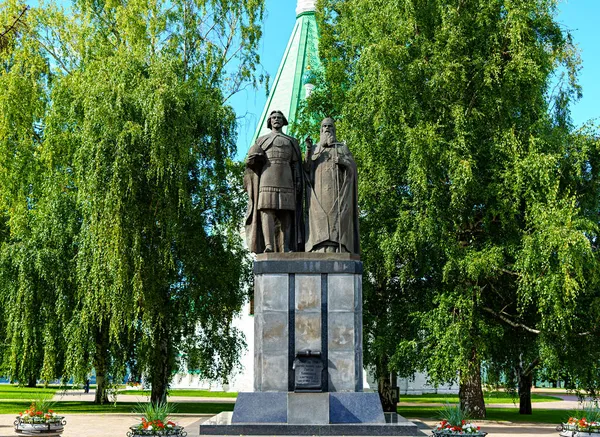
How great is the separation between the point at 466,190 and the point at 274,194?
920 centimetres

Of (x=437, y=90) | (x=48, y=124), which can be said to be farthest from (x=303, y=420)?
(x=48, y=124)

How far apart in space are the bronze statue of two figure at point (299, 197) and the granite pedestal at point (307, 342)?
1.40 feet

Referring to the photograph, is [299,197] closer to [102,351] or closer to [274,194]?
[274,194]

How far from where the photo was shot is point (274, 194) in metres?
12.1

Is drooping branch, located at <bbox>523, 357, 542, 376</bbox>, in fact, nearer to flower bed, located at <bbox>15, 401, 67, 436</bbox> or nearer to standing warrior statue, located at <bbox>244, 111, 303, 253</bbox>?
standing warrior statue, located at <bbox>244, 111, 303, 253</bbox>

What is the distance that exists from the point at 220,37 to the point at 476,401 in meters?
14.2

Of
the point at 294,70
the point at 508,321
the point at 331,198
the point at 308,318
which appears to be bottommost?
the point at 308,318

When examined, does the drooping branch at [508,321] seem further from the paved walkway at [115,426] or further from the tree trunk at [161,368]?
the tree trunk at [161,368]

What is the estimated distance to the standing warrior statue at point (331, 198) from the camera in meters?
12.1

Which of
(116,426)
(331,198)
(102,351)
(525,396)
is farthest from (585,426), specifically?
(102,351)

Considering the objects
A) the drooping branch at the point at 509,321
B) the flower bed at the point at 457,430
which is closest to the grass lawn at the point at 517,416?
the drooping branch at the point at 509,321

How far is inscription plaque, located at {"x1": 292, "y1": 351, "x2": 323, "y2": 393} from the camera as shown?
11.3m

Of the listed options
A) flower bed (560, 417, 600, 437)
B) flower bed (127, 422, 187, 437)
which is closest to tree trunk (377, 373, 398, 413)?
flower bed (560, 417, 600, 437)

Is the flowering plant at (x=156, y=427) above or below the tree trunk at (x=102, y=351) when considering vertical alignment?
below
